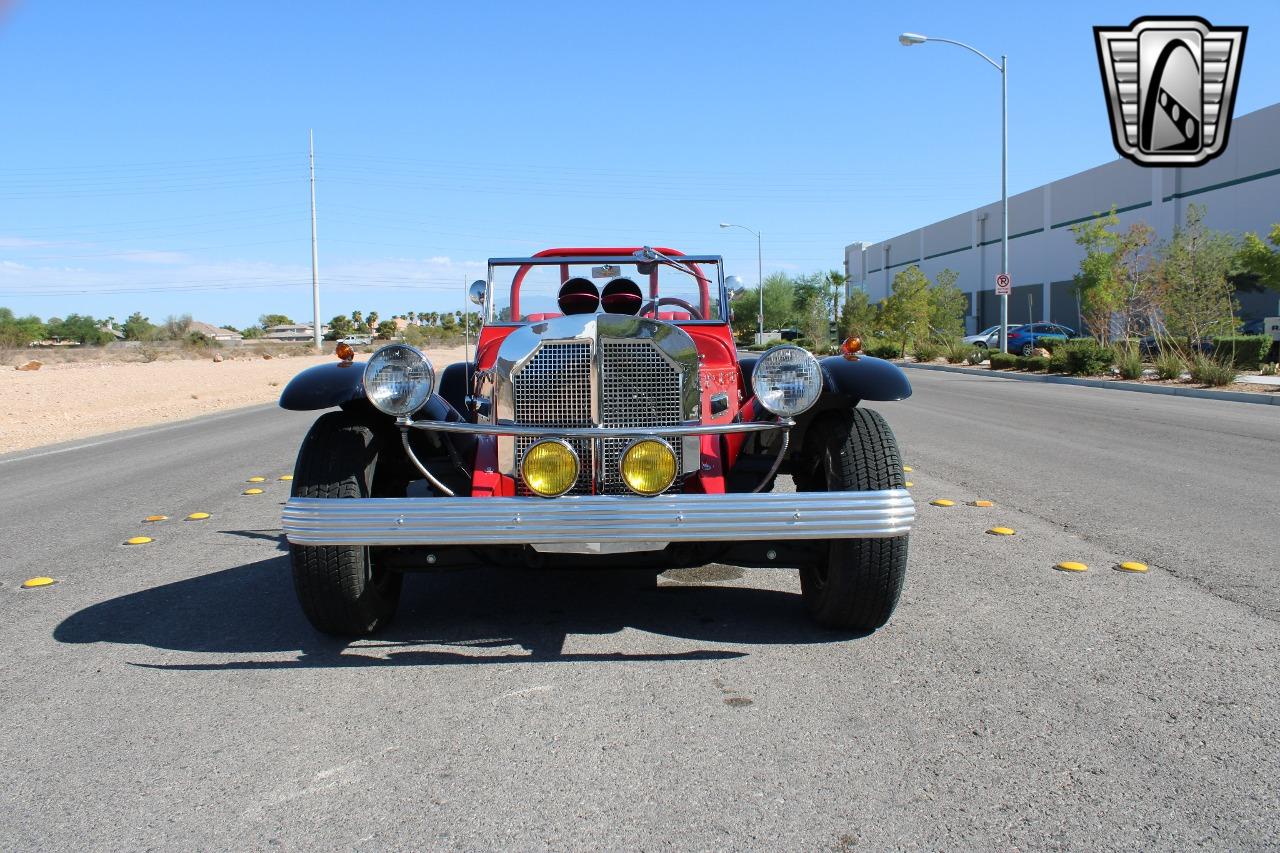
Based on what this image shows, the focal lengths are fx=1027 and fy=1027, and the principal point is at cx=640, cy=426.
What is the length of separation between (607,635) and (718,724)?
1035 millimetres

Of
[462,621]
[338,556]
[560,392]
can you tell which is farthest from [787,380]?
[338,556]

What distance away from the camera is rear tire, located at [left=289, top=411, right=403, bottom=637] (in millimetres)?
3820

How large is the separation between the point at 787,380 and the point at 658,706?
1359 millimetres

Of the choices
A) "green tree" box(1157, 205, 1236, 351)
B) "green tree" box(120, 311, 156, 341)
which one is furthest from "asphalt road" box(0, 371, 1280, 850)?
"green tree" box(120, 311, 156, 341)

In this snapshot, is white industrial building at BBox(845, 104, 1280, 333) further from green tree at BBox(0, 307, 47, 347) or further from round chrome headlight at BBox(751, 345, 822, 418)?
green tree at BBox(0, 307, 47, 347)

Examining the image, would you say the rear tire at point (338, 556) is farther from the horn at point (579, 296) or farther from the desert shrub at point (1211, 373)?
the desert shrub at point (1211, 373)

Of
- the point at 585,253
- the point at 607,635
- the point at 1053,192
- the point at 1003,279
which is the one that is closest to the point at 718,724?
the point at 607,635

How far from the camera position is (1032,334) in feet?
122

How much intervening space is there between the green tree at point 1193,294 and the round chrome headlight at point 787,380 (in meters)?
20.7

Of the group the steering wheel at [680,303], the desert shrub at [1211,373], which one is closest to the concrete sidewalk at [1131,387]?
the desert shrub at [1211,373]

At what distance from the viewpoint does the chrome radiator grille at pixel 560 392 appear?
4.01 metres

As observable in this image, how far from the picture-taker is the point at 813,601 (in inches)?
164

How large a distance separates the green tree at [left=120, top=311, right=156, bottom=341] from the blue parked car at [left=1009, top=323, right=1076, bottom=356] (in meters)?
55.7

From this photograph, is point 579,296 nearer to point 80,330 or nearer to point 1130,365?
point 1130,365
